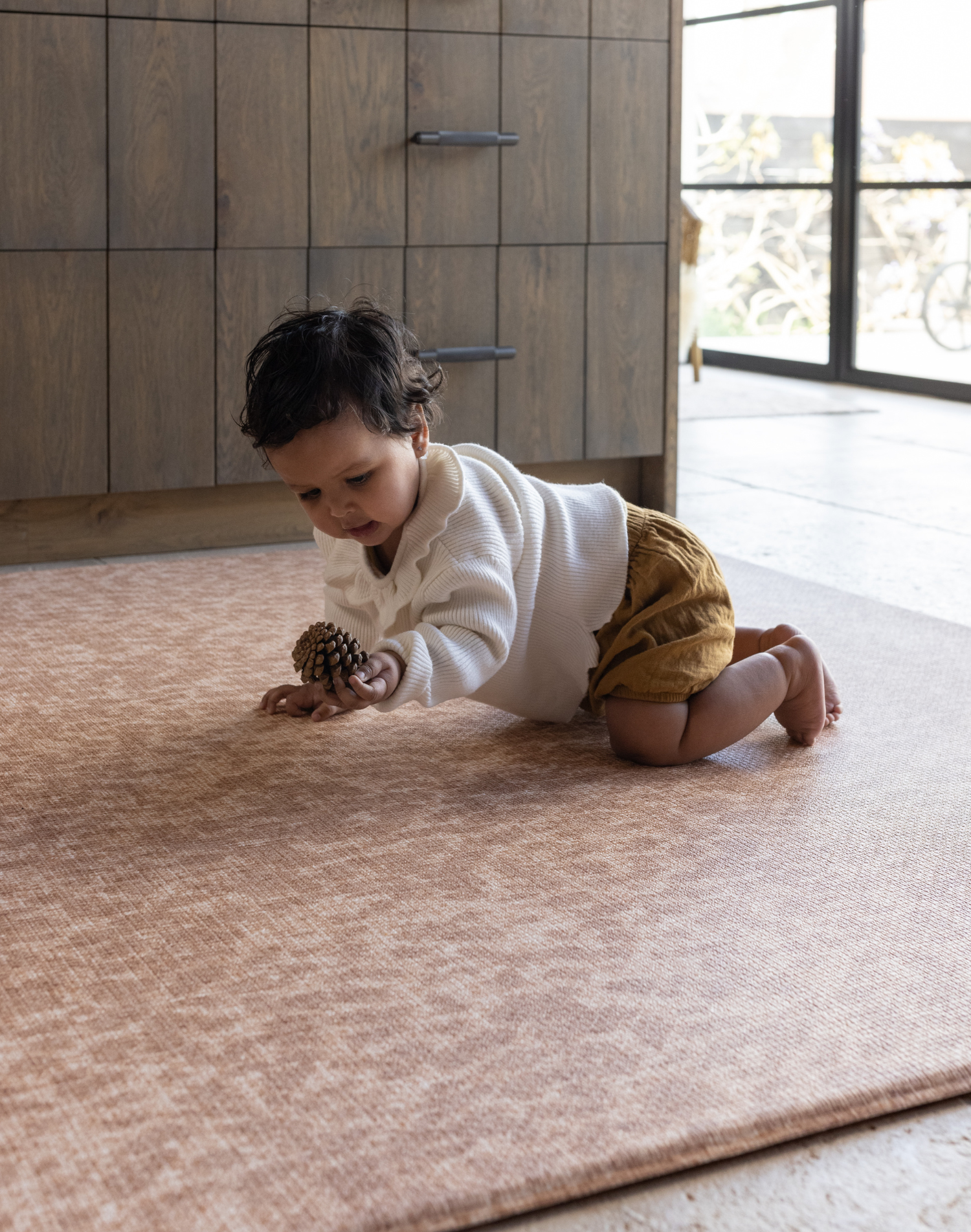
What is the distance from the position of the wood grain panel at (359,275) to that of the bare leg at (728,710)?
4.10 ft

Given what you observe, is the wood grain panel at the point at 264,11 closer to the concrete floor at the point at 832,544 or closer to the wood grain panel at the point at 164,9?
the wood grain panel at the point at 164,9

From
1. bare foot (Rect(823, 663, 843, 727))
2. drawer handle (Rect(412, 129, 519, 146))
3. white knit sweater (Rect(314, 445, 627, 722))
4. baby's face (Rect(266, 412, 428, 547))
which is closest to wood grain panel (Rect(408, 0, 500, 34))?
drawer handle (Rect(412, 129, 519, 146))

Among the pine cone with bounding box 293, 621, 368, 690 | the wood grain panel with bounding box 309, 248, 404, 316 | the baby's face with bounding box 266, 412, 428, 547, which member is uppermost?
the wood grain panel with bounding box 309, 248, 404, 316

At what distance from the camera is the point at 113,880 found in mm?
1165

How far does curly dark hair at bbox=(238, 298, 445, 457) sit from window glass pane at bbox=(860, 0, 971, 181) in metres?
4.30

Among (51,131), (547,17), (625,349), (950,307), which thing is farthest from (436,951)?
(950,307)

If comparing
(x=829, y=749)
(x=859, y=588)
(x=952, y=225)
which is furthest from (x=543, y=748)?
(x=952, y=225)

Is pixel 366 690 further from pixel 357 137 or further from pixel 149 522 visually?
pixel 357 137

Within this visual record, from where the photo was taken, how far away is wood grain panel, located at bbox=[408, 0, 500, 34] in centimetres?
250

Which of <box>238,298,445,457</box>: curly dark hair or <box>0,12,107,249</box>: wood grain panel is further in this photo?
<box>0,12,107,249</box>: wood grain panel

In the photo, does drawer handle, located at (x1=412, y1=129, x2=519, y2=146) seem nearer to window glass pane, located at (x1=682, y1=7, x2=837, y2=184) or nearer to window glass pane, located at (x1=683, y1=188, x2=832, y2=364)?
window glass pane, located at (x1=683, y1=188, x2=832, y2=364)

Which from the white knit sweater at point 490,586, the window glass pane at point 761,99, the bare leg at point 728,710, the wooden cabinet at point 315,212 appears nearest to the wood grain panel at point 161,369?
the wooden cabinet at point 315,212

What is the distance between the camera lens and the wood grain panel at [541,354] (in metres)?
2.67

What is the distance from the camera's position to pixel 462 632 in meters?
1.37
